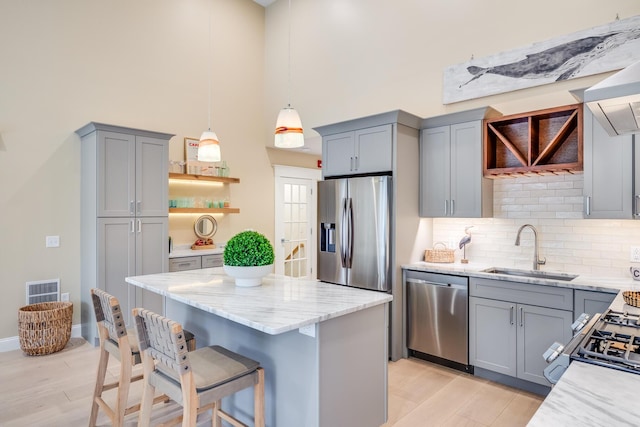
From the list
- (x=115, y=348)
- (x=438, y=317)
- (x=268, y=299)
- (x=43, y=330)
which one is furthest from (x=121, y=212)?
(x=438, y=317)

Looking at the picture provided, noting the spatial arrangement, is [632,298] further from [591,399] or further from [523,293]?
[591,399]

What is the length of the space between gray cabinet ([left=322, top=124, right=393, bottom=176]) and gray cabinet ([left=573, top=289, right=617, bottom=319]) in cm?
188

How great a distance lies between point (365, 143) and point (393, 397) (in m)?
2.40

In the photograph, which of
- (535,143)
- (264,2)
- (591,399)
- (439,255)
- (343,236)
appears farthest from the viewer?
(264,2)

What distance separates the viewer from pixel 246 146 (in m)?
6.12

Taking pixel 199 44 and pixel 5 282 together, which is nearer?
pixel 5 282

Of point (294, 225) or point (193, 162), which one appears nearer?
point (193, 162)

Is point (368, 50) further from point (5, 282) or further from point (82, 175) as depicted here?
point (5, 282)

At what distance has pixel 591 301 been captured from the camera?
2795 mm

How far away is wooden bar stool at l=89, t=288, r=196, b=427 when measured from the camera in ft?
7.30

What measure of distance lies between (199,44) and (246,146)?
159 cm

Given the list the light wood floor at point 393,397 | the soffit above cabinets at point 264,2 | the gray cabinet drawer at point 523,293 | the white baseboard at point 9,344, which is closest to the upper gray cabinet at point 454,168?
the gray cabinet drawer at point 523,293

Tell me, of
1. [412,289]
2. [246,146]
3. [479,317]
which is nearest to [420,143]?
[412,289]

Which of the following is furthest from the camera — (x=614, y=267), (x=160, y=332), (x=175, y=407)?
(x=614, y=267)
